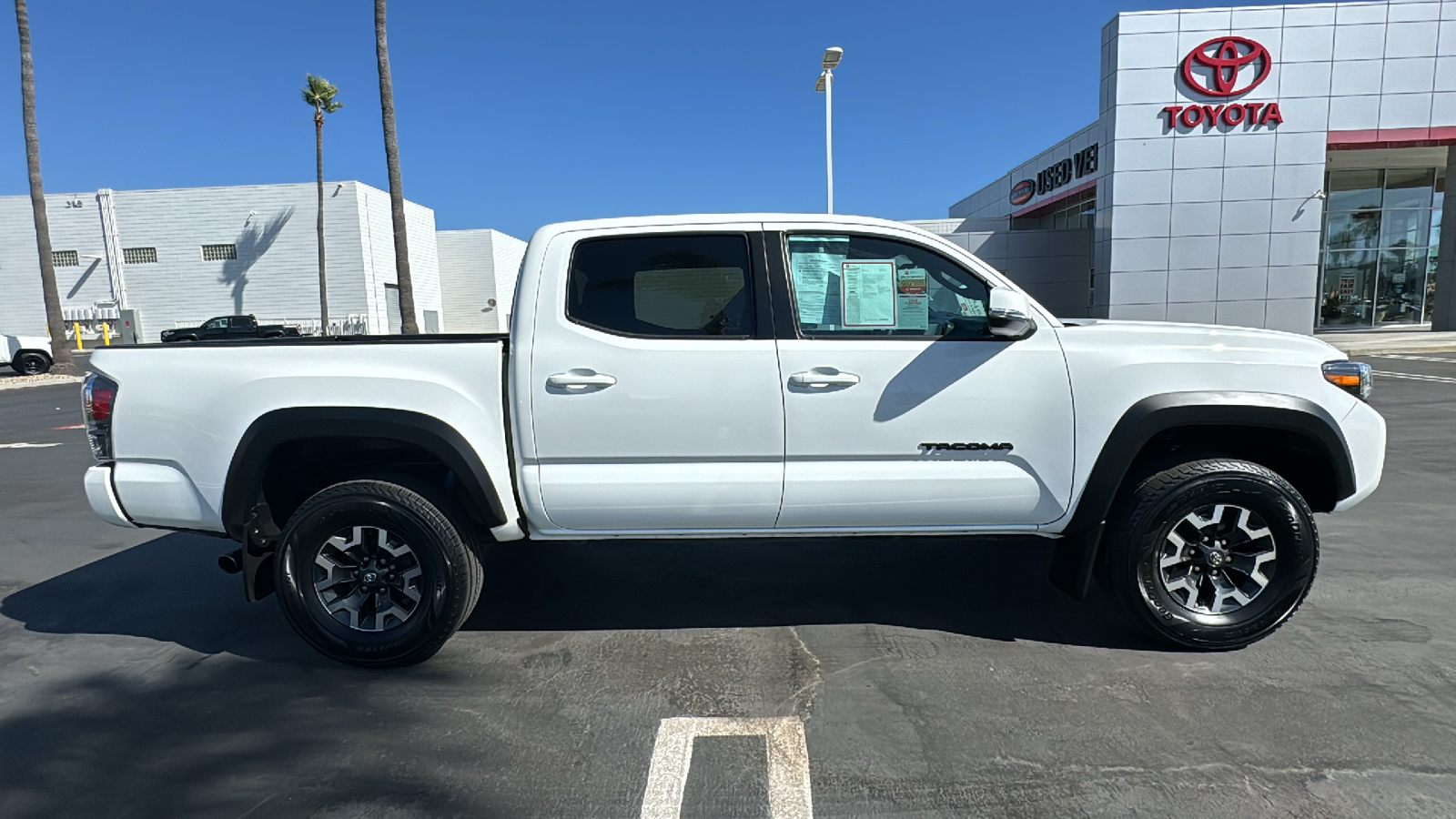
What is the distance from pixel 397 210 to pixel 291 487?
55.9ft

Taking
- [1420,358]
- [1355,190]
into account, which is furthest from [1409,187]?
[1420,358]

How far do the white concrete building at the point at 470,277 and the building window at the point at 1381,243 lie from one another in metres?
38.0

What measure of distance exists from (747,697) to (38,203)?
24841 millimetres

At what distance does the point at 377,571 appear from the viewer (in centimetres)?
335

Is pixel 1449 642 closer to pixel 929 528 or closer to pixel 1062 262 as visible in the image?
pixel 929 528

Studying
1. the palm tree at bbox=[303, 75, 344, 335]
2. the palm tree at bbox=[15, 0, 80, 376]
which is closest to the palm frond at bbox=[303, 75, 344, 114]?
the palm tree at bbox=[303, 75, 344, 335]

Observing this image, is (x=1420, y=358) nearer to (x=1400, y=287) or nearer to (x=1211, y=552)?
(x=1400, y=287)

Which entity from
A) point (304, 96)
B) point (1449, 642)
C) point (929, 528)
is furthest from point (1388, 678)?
point (304, 96)

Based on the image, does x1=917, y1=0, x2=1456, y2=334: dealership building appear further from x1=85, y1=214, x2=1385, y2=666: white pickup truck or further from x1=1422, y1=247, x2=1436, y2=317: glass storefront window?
x1=85, y1=214, x2=1385, y2=666: white pickup truck

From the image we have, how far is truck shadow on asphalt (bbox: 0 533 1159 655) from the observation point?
3717 mm

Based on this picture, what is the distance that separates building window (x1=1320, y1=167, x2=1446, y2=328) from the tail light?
96.6 ft

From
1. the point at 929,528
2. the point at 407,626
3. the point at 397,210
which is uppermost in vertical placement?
the point at 397,210

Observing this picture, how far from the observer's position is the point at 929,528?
336cm

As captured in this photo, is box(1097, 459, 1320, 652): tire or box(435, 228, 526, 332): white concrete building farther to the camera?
box(435, 228, 526, 332): white concrete building
